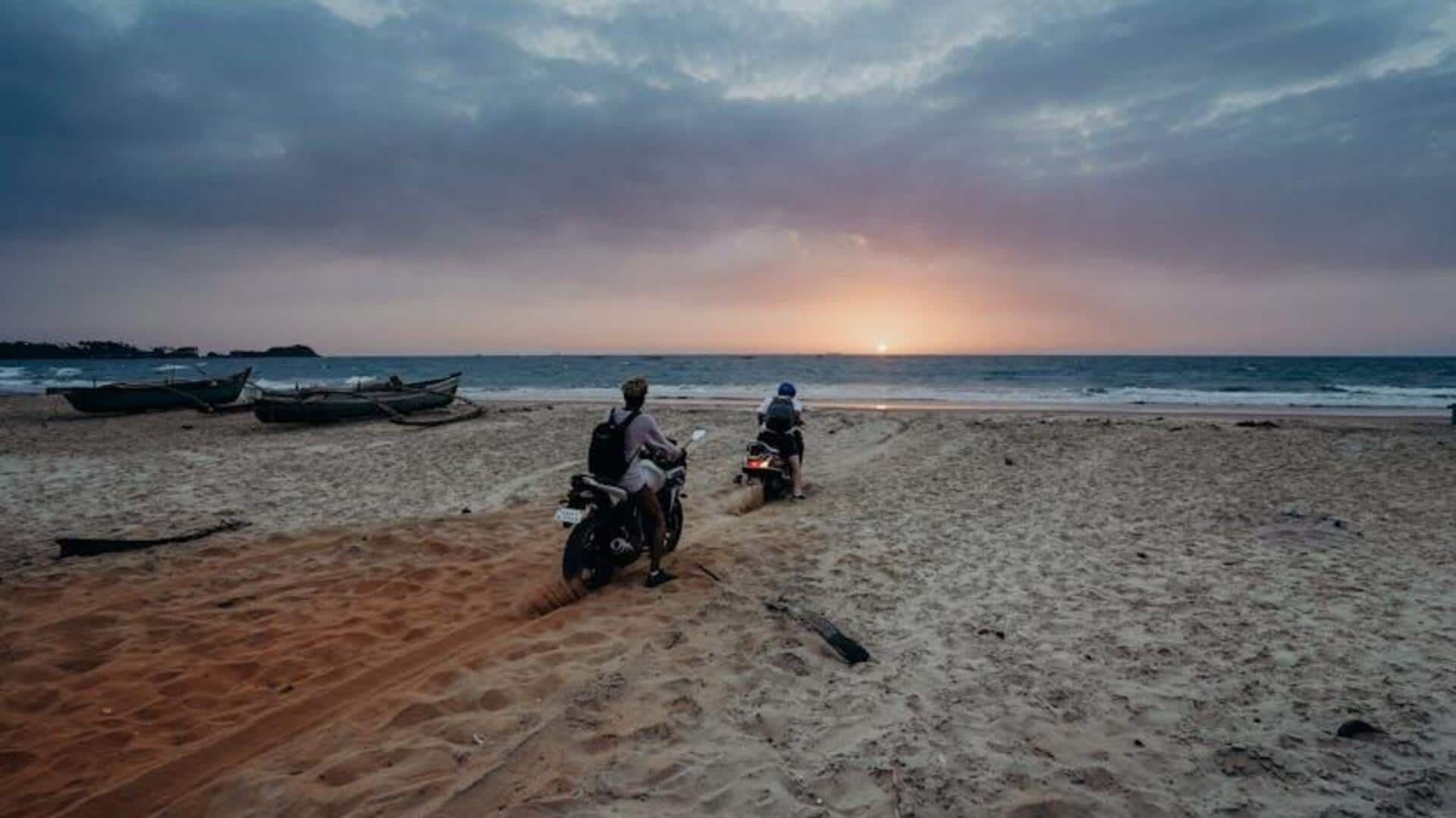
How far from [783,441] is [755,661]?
6843mm

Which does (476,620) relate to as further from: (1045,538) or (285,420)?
(285,420)

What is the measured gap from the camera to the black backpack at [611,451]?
22.4ft

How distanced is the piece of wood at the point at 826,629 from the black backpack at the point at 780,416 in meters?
5.59

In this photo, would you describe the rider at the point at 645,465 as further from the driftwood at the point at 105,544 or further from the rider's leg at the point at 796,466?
the driftwood at the point at 105,544

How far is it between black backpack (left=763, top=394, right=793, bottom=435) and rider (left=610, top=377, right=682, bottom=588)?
15.9 feet

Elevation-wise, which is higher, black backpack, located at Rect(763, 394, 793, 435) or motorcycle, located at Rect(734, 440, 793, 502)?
black backpack, located at Rect(763, 394, 793, 435)

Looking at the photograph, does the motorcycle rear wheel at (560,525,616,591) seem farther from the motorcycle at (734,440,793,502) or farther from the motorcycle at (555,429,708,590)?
the motorcycle at (734,440,793,502)

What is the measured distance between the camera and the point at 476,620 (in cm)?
640

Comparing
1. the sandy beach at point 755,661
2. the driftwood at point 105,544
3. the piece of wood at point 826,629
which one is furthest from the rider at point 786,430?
the driftwood at point 105,544

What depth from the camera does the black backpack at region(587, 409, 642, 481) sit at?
6.84 meters

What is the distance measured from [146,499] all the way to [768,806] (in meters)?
13.2

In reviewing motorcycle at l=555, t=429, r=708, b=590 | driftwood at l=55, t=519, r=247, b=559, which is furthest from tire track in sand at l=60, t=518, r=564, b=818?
driftwood at l=55, t=519, r=247, b=559

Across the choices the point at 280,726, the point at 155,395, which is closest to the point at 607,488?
the point at 280,726

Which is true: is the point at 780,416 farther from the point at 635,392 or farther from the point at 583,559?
the point at 583,559
